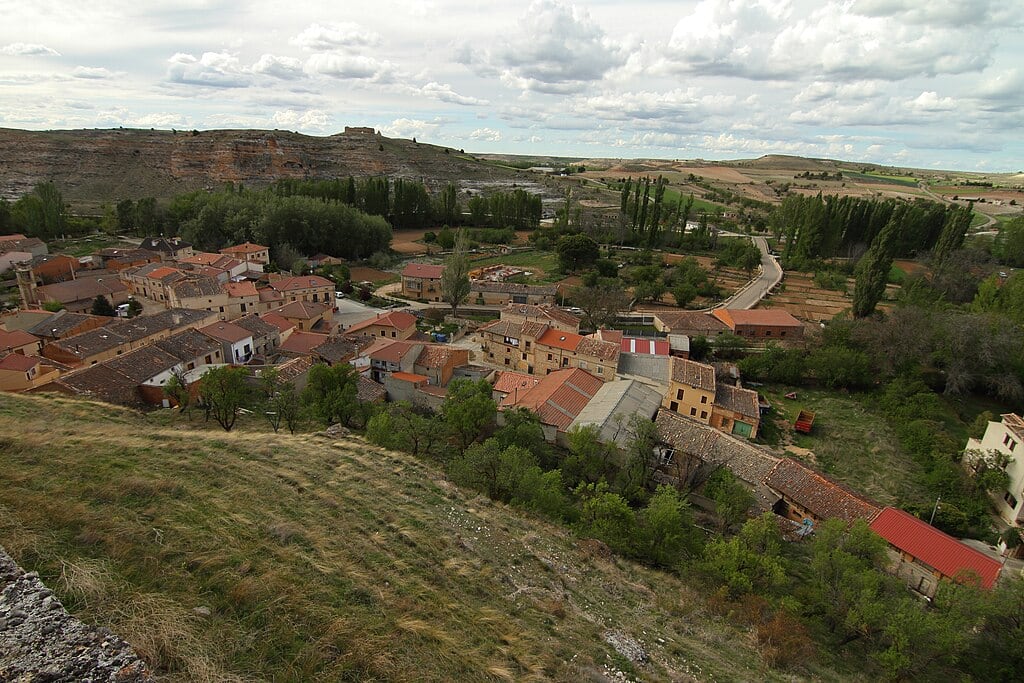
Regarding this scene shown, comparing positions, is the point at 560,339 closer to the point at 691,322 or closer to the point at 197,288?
the point at 691,322

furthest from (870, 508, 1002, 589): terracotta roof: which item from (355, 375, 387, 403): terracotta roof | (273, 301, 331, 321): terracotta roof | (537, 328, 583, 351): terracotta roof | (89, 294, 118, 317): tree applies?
(89, 294, 118, 317): tree

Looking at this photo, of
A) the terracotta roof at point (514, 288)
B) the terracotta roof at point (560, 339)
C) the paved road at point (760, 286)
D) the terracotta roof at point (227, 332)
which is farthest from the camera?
the paved road at point (760, 286)

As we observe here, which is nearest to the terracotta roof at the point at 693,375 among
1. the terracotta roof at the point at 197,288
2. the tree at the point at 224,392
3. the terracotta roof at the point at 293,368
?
the terracotta roof at the point at 293,368

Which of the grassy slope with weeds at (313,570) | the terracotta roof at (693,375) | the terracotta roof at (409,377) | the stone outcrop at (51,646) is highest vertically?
the stone outcrop at (51,646)

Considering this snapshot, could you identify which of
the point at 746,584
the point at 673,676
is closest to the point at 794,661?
the point at 746,584

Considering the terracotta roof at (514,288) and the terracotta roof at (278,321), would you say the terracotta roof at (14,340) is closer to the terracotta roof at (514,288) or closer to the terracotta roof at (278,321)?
the terracotta roof at (278,321)

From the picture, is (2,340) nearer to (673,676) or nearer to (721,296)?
(673,676)

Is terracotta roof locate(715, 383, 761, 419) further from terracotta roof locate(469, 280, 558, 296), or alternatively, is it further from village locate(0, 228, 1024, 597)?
terracotta roof locate(469, 280, 558, 296)
